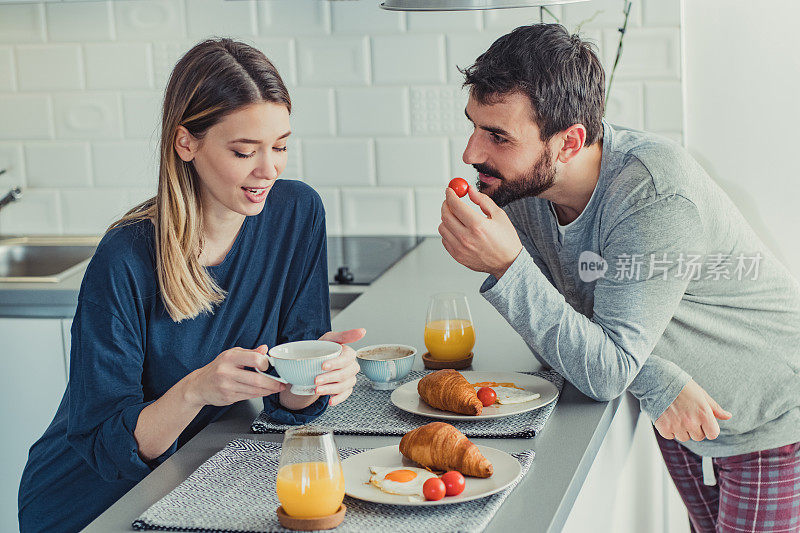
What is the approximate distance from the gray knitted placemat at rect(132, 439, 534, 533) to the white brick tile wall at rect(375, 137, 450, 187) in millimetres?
1783

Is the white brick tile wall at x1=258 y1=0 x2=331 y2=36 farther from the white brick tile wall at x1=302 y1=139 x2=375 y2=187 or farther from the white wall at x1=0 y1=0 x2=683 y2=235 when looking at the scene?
the white brick tile wall at x1=302 y1=139 x2=375 y2=187

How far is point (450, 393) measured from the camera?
160 centimetres

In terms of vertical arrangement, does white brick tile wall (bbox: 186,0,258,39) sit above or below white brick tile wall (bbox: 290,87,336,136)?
above

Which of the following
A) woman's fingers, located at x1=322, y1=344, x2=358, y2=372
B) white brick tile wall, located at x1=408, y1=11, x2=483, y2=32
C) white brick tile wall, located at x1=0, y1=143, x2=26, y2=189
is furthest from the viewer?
white brick tile wall, located at x1=0, y1=143, x2=26, y2=189

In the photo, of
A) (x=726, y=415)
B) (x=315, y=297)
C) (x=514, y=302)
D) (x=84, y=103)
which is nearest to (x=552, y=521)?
(x=514, y=302)

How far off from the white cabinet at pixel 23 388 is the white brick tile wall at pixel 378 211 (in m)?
0.98

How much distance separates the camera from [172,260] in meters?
1.64

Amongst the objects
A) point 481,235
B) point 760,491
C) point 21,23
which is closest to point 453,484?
point 481,235

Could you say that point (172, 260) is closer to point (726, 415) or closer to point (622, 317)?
point (622, 317)

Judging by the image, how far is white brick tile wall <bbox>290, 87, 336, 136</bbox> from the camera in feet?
10.3

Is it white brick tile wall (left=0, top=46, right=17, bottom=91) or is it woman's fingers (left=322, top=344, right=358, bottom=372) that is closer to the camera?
woman's fingers (left=322, top=344, right=358, bottom=372)

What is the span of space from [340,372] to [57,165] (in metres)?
2.16

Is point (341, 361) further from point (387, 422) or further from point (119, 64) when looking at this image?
point (119, 64)

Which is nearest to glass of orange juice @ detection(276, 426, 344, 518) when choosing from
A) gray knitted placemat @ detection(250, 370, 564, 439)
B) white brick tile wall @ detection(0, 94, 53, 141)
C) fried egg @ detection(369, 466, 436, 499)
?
fried egg @ detection(369, 466, 436, 499)
